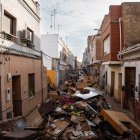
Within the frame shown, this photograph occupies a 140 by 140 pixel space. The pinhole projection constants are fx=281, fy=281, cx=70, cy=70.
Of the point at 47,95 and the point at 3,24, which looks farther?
the point at 47,95

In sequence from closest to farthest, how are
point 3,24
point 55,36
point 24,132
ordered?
1. point 24,132
2. point 3,24
3. point 55,36

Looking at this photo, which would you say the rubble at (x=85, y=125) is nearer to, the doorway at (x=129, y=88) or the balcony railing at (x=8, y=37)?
the balcony railing at (x=8, y=37)

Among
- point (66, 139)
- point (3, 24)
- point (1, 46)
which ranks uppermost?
point (3, 24)

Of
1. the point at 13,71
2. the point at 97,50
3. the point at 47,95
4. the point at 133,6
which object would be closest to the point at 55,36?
the point at 97,50

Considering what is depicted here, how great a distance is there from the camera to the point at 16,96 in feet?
42.7

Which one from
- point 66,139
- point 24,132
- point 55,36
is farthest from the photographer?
point 55,36

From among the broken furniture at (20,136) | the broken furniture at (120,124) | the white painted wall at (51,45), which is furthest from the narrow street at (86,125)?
the white painted wall at (51,45)

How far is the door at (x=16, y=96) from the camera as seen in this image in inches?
510

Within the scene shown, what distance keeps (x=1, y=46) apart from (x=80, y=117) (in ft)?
13.5

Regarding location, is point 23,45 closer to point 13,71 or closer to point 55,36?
point 13,71

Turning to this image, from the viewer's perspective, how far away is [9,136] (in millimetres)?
8039

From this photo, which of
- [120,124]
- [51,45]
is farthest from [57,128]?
[51,45]

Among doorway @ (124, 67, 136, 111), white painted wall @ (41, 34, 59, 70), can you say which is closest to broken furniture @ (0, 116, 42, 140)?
doorway @ (124, 67, 136, 111)

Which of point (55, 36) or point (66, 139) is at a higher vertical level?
point (55, 36)
